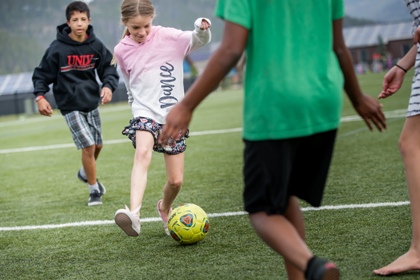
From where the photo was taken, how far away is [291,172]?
309 cm

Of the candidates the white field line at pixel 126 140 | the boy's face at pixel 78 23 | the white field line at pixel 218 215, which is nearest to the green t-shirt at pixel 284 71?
the white field line at pixel 218 215

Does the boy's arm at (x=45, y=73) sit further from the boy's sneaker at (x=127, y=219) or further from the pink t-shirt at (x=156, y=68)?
the boy's sneaker at (x=127, y=219)

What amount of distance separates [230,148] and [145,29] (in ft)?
18.3

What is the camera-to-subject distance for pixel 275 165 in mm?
2945

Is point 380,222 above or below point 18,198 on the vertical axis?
above

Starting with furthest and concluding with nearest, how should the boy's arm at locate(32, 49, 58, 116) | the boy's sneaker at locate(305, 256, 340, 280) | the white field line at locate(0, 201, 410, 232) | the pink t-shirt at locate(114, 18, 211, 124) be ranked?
1. the boy's arm at locate(32, 49, 58, 116)
2. the white field line at locate(0, 201, 410, 232)
3. the pink t-shirt at locate(114, 18, 211, 124)
4. the boy's sneaker at locate(305, 256, 340, 280)

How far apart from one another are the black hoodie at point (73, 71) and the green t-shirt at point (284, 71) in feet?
13.2

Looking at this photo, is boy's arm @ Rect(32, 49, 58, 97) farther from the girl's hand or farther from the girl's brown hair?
the girl's hand

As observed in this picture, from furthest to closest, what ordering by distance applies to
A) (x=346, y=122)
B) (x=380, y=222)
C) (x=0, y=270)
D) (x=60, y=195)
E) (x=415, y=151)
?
(x=346, y=122), (x=60, y=195), (x=380, y=222), (x=0, y=270), (x=415, y=151)

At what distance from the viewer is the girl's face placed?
5121mm

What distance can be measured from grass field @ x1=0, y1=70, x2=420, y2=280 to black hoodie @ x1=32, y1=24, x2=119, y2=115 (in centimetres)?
94

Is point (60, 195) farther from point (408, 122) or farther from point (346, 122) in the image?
point (346, 122)

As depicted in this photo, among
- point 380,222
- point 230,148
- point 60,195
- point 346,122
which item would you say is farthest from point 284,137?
point 346,122

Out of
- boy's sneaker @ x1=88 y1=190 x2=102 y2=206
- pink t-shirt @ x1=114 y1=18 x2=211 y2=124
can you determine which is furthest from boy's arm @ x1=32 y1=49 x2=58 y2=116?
pink t-shirt @ x1=114 y1=18 x2=211 y2=124
